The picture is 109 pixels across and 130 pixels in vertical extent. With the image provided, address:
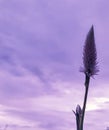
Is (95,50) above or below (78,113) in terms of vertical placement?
above

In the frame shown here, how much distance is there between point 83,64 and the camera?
10.5 metres

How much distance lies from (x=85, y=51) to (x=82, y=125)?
2.92 meters

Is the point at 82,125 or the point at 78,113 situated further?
the point at 78,113

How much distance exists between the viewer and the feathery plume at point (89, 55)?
10133mm

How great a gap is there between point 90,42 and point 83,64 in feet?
3.14

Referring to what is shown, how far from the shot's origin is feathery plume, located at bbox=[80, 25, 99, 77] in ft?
33.2

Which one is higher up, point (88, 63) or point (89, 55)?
point (89, 55)

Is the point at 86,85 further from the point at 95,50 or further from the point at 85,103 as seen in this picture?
the point at 95,50

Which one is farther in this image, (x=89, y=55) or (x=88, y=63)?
(x=88, y=63)

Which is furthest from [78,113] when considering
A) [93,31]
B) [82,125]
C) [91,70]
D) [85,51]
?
[93,31]

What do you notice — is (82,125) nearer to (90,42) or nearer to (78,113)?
(78,113)

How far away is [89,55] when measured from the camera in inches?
402

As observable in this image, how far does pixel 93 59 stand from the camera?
10438mm

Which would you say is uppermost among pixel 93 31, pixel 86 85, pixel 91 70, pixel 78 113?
pixel 93 31
